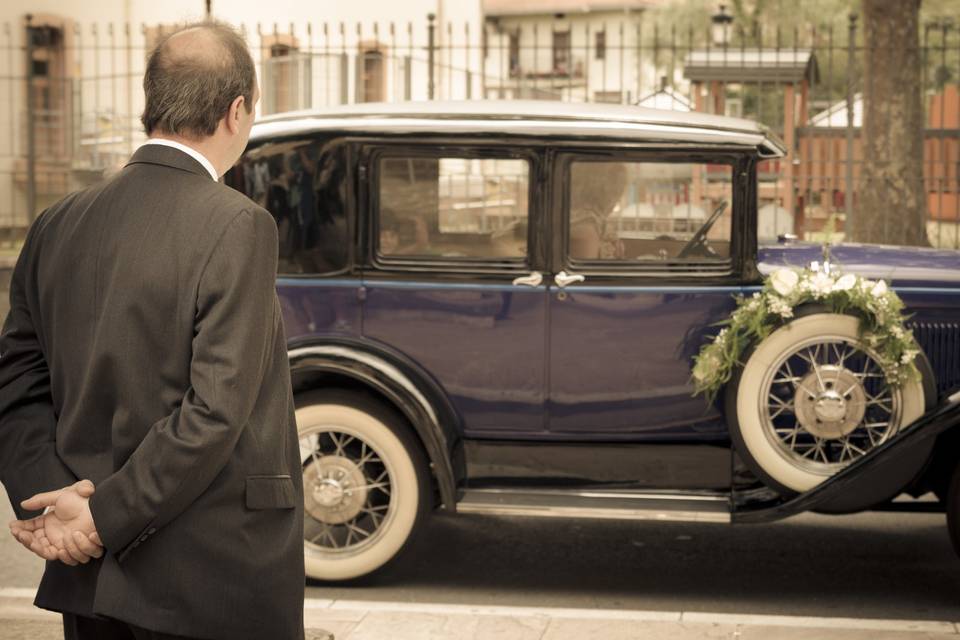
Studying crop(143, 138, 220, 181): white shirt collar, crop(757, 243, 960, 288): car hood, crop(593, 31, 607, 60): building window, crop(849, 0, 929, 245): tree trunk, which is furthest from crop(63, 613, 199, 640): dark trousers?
crop(849, 0, 929, 245): tree trunk

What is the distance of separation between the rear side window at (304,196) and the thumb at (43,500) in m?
3.42

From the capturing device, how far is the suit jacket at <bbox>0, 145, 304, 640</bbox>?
2.37 m

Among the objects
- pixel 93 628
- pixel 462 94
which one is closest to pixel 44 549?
pixel 93 628

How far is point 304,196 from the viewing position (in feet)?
19.4

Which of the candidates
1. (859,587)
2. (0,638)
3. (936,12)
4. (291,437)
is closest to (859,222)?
(859,587)

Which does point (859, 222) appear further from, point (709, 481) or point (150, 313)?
point (150, 313)

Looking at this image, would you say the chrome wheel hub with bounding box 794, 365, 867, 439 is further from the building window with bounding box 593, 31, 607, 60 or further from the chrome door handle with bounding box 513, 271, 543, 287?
the building window with bounding box 593, 31, 607, 60

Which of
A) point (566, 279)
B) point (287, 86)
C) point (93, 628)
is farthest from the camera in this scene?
point (287, 86)

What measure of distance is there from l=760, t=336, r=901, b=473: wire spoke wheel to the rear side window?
190 cm

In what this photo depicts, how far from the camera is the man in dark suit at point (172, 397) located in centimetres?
237

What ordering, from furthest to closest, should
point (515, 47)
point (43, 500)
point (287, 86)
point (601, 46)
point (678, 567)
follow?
point (287, 86) < point (515, 47) < point (601, 46) < point (678, 567) < point (43, 500)

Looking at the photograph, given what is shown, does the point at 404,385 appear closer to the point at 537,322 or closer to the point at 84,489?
the point at 537,322

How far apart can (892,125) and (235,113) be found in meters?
10.6

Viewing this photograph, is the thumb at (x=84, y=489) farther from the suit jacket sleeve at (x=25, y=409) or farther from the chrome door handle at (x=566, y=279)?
the chrome door handle at (x=566, y=279)
